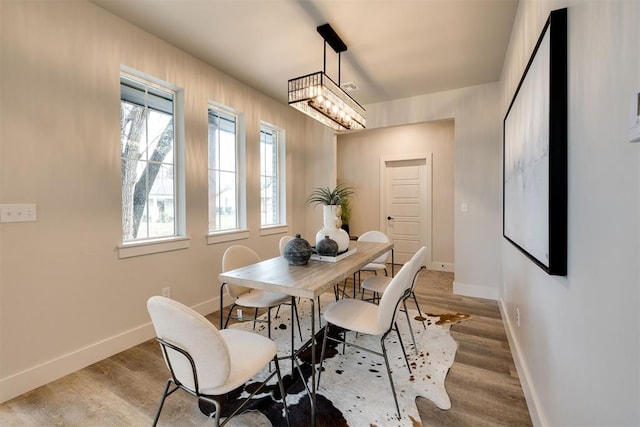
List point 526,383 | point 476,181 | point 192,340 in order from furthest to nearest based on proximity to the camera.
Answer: point 476,181 < point 526,383 < point 192,340

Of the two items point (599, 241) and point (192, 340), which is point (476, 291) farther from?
point (192, 340)

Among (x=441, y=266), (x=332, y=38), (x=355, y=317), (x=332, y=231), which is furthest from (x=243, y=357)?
(x=441, y=266)

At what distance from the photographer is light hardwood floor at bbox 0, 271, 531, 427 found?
1.60 m

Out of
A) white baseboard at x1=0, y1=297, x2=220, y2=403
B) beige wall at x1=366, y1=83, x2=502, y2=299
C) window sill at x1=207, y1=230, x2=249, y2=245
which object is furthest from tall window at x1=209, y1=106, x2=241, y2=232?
beige wall at x1=366, y1=83, x2=502, y2=299

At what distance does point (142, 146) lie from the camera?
8.64 ft

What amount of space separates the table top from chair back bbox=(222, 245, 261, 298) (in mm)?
320

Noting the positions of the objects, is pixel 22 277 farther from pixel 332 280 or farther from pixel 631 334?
pixel 631 334

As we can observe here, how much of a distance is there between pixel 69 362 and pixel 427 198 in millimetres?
5064

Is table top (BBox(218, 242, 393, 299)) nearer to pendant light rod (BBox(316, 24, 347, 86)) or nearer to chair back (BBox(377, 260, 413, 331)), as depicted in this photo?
chair back (BBox(377, 260, 413, 331))

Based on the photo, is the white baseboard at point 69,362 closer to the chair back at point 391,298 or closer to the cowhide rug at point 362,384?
the cowhide rug at point 362,384

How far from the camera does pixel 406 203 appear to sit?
17.9 feet

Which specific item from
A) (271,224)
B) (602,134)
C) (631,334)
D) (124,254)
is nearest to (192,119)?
(124,254)

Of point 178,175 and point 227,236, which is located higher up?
point 178,175

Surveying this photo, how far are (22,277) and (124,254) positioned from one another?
0.61 meters
